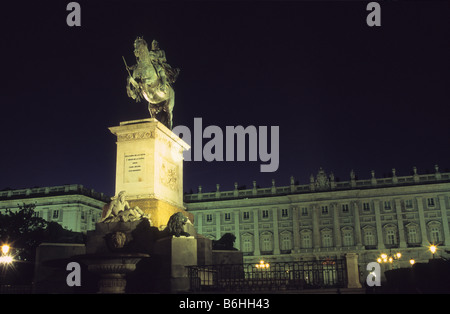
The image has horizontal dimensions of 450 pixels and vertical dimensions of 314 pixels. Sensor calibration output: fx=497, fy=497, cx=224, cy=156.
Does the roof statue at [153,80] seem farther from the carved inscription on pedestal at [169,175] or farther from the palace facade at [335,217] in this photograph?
the palace facade at [335,217]

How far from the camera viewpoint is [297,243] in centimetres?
8419

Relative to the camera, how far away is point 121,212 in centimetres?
1419

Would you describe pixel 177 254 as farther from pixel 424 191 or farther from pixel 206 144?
pixel 424 191

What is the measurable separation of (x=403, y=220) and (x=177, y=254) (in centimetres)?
7453

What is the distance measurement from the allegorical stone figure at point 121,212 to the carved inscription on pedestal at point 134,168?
1087mm

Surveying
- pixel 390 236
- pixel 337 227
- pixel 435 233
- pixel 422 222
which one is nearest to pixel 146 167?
pixel 337 227

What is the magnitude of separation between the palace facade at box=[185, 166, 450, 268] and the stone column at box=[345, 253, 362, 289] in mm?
69557

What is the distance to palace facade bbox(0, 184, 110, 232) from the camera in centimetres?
7744

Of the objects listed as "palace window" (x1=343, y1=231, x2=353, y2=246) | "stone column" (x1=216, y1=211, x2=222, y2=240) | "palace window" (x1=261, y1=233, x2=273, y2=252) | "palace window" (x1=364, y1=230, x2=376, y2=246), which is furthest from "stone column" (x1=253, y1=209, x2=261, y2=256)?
"palace window" (x1=364, y1=230, x2=376, y2=246)

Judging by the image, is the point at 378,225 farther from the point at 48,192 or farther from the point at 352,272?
the point at 352,272

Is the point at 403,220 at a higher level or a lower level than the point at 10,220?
higher

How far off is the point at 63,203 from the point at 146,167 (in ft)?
221

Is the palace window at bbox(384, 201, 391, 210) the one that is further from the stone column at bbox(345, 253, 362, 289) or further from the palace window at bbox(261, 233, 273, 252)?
the stone column at bbox(345, 253, 362, 289)
